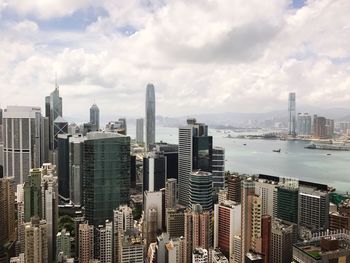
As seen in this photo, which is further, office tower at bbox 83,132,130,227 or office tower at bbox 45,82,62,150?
office tower at bbox 45,82,62,150

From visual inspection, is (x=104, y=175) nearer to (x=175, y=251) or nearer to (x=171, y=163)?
(x=175, y=251)

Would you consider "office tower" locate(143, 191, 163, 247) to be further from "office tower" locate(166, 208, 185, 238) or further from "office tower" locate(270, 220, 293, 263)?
"office tower" locate(270, 220, 293, 263)

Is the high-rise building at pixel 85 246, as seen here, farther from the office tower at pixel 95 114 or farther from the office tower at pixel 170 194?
the office tower at pixel 95 114

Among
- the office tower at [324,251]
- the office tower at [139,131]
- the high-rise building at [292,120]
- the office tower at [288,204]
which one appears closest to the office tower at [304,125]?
the high-rise building at [292,120]

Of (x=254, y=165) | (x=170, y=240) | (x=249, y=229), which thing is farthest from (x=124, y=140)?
(x=254, y=165)

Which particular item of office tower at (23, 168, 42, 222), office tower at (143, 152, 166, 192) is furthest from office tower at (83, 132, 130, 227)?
office tower at (143, 152, 166, 192)

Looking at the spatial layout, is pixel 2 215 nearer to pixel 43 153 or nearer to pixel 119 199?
pixel 119 199
